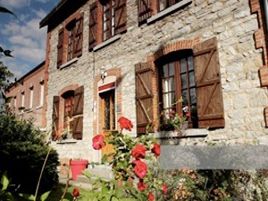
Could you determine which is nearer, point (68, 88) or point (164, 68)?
point (164, 68)

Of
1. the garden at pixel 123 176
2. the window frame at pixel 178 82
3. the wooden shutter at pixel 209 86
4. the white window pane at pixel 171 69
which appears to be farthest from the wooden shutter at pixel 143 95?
the garden at pixel 123 176

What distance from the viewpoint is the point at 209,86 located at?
242 inches

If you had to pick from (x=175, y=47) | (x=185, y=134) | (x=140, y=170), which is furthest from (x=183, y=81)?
(x=140, y=170)

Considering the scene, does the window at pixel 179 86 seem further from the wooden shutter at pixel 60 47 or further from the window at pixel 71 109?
the wooden shutter at pixel 60 47

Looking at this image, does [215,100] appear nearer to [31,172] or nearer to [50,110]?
[31,172]

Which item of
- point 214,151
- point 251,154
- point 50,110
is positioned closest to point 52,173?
point 214,151

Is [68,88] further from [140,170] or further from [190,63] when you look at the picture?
[140,170]

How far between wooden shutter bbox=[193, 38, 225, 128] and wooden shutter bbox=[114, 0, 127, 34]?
3127 mm

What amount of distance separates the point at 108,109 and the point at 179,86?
124 inches

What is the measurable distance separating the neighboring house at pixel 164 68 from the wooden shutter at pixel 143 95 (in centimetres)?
2

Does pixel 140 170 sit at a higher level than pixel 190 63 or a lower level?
lower

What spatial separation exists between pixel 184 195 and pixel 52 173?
3.10m

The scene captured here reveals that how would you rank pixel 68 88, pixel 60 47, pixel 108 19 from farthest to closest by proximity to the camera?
pixel 60 47 → pixel 68 88 → pixel 108 19

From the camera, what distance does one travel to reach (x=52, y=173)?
6.53 metres
